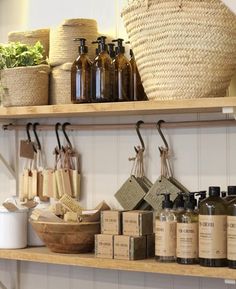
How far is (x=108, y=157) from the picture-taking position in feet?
8.22

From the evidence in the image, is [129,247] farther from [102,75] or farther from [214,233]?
[102,75]

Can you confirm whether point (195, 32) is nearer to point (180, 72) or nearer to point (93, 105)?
point (180, 72)

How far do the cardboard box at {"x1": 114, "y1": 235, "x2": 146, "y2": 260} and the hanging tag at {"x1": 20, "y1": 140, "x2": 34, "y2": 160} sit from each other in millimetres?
613

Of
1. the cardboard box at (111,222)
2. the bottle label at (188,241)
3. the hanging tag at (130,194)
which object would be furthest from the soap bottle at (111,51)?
the bottle label at (188,241)

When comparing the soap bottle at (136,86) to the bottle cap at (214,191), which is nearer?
the bottle cap at (214,191)

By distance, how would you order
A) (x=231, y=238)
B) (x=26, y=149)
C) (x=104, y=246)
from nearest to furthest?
(x=231, y=238) → (x=104, y=246) → (x=26, y=149)

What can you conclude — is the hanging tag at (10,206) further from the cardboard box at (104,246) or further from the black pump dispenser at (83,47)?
the black pump dispenser at (83,47)

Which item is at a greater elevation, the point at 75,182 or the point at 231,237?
the point at 75,182

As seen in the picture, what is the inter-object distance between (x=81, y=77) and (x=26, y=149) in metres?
0.46

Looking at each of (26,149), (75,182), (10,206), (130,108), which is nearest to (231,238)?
(130,108)

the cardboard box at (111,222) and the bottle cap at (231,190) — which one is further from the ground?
the bottle cap at (231,190)

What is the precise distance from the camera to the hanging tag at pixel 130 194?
2.36m

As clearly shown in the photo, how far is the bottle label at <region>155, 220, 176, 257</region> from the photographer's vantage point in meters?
2.08

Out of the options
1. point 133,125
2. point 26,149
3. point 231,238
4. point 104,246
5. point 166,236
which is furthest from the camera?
point 26,149
